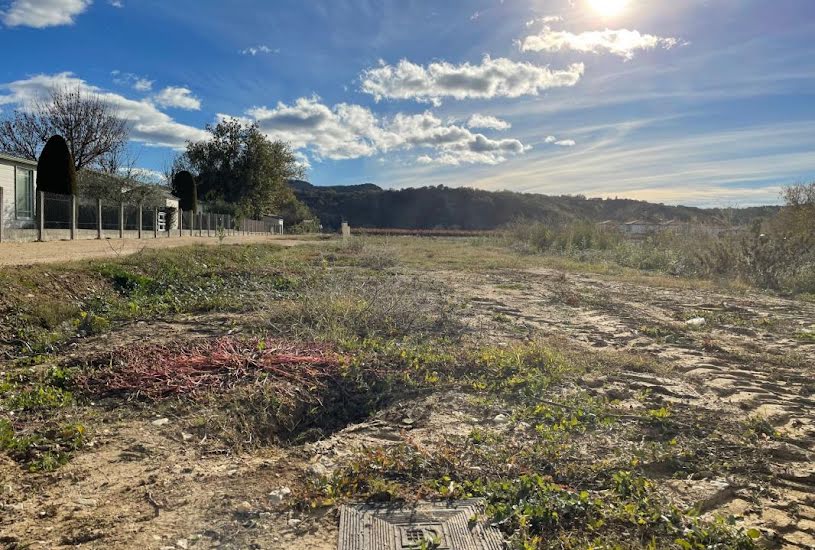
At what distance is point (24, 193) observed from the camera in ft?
69.2

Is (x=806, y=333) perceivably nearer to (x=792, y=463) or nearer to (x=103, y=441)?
(x=792, y=463)

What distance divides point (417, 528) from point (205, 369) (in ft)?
7.67

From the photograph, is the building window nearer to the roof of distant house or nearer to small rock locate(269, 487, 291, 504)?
the roof of distant house

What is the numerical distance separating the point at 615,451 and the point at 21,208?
23.8 m

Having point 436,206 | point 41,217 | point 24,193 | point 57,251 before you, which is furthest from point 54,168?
point 436,206

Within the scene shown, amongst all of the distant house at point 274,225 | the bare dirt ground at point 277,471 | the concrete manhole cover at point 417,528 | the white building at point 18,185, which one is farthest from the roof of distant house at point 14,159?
the distant house at point 274,225

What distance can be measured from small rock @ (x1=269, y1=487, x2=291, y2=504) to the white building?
1957cm

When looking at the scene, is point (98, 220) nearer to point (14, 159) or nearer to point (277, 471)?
point (14, 159)

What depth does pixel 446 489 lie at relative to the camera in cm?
241

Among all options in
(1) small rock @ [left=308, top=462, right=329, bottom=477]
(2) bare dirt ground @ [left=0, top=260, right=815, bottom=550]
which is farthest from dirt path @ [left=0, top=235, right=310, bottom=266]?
(1) small rock @ [left=308, top=462, right=329, bottom=477]

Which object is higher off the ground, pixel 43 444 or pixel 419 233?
pixel 419 233

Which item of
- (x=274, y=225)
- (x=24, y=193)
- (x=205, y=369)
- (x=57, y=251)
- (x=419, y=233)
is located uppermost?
(x=24, y=193)

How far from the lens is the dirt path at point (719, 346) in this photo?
2.52m

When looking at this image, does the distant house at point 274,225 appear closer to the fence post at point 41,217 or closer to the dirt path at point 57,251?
the fence post at point 41,217
